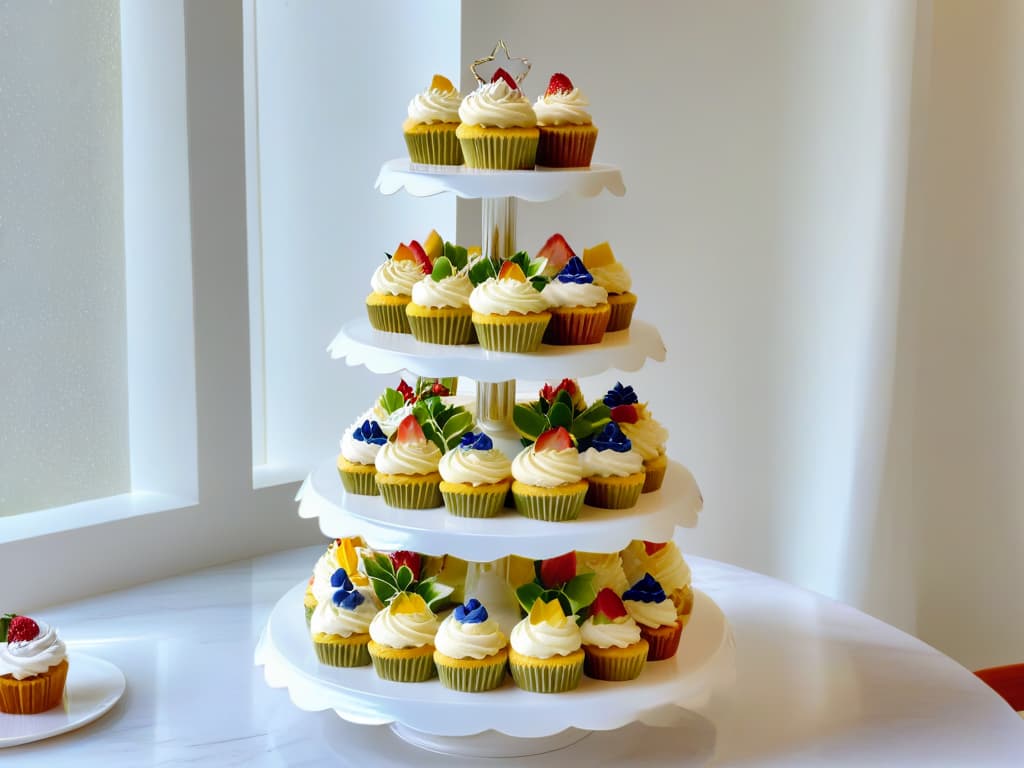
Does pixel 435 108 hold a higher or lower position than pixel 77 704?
Result: higher

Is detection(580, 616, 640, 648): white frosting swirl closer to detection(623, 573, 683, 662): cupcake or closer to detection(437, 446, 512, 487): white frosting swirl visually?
detection(623, 573, 683, 662): cupcake

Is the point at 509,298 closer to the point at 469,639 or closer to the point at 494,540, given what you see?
the point at 494,540

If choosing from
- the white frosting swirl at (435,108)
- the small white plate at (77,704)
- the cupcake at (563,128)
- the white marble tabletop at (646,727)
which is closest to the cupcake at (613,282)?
the cupcake at (563,128)

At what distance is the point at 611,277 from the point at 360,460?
→ 0.36 meters

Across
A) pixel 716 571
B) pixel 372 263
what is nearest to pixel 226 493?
pixel 372 263

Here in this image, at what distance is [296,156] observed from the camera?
2223 mm

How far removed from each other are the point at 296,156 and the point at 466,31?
0.37 m

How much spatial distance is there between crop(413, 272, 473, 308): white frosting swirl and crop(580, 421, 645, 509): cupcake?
219 mm

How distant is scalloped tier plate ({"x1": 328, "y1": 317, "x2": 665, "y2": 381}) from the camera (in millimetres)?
1316

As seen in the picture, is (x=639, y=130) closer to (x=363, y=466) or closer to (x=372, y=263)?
(x=372, y=263)

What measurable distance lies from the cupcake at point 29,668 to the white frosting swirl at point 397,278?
0.56 meters

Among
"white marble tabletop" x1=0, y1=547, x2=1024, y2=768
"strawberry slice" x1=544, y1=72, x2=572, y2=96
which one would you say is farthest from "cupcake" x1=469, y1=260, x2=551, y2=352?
"white marble tabletop" x1=0, y1=547, x2=1024, y2=768

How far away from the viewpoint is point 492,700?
1322 millimetres

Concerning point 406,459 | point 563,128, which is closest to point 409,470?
point 406,459
